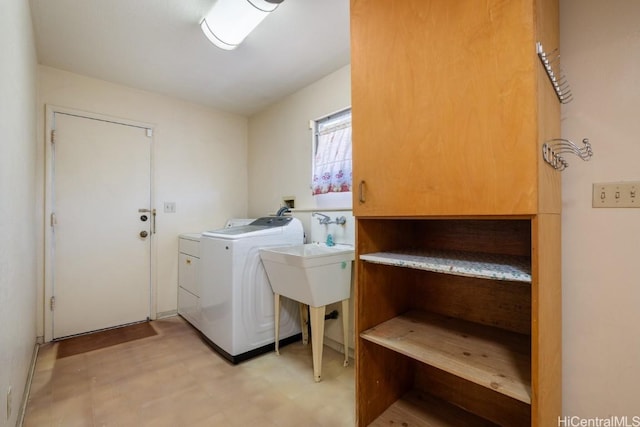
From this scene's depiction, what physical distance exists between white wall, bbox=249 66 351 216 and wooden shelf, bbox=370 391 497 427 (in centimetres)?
172

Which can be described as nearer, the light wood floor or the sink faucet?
the light wood floor

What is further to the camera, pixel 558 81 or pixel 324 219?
pixel 324 219

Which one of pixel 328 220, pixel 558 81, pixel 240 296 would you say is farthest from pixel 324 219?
pixel 558 81

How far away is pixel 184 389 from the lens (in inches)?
68.7

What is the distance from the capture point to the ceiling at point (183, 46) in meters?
1.73

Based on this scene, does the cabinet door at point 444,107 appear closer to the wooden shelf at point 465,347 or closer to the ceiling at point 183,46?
the wooden shelf at point 465,347

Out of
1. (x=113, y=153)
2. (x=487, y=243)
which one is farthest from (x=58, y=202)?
(x=487, y=243)

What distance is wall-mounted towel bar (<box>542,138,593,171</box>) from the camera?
92 centimetres

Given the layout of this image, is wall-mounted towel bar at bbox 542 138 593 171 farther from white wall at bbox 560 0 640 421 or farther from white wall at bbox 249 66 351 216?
white wall at bbox 249 66 351 216

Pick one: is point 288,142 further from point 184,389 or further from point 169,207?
point 184,389

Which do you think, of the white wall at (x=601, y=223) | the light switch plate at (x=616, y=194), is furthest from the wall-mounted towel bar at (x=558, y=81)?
the light switch plate at (x=616, y=194)

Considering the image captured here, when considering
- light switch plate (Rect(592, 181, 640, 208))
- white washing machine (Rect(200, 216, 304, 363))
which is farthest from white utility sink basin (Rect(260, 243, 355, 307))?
light switch plate (Rect(592, 181, 640, 208))

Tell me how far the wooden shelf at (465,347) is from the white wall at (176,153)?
8.46 feet

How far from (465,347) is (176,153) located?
3.18 meters
